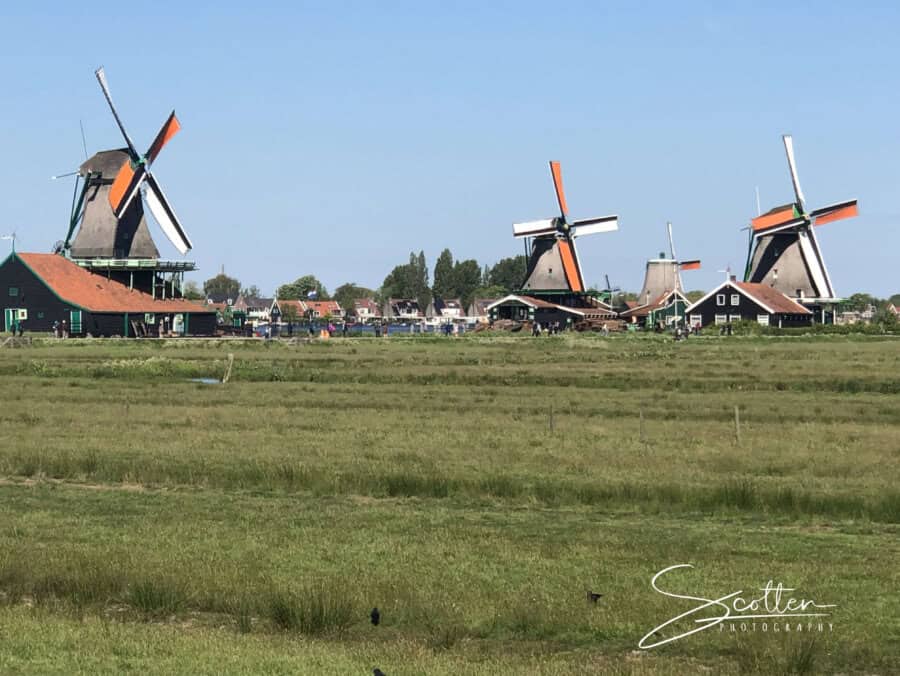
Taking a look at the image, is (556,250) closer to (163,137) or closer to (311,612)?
(163,137)

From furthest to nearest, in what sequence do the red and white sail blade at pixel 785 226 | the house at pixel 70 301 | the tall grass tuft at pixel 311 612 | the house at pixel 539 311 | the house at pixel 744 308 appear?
1. the house at pixel 539 311
2. the red and white sail blade at pixel 785 226
3. the house at pixel 744 308
4. the house at pixel 70 301
5. the tall grass tuft at pixel 311 612

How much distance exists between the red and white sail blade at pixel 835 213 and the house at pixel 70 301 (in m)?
66.2

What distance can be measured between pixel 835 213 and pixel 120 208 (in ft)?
233

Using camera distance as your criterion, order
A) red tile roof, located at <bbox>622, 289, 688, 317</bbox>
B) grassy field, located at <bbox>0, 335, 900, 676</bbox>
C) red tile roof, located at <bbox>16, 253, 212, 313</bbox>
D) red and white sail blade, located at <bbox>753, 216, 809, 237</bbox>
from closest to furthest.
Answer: grassy field, located at <bbox>0, 335, 900, 676</bbox> → red tile roof, located at <bbox>16, 253, 212, 313</bbox> → red and white sail blade, located at <bbox>753, 216, 809, 237</bbox> → red tile roof, located at <bbox>622, 289, 688, 317</bbox>

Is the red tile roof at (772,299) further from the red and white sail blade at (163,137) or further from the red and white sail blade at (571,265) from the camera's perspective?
the red and white sail blade at (163,137)

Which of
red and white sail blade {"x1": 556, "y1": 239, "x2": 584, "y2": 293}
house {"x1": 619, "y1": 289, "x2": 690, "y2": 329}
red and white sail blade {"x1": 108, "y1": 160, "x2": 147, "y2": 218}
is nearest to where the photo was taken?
red and white sail blade {"x1": 108, "y1": 160, "x2": 147, "y2": 218}

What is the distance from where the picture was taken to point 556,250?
134m

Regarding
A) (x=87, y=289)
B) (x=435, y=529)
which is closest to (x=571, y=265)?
(x=87, y=289)

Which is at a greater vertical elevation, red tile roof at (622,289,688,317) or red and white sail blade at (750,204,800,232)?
red and white sail blade at (750,204,800,232)

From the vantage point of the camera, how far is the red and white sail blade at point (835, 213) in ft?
423

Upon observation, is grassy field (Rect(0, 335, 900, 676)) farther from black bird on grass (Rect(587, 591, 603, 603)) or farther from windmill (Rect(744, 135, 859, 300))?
windmill (Rect(744, 135, 859, 300))

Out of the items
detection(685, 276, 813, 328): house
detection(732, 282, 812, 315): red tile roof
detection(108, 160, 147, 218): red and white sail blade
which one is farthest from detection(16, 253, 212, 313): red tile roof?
detection(732, 282, 812, 315): red tile roof

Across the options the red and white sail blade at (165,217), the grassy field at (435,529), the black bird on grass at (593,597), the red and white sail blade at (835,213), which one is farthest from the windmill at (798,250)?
the black bird on grass at (593,597)

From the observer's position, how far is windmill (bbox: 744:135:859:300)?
128875 mm
